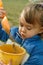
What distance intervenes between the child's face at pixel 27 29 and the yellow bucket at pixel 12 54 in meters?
Answer: 0.11

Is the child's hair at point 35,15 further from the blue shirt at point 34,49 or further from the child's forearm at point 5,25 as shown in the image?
the child's forearm at point 5,25

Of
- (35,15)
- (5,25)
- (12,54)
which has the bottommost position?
(5,25)

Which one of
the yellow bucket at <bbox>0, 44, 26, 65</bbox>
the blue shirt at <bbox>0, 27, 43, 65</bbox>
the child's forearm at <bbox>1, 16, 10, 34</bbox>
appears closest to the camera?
the yellow bucket at <bbox>0, 44, 26, 65</bbox>

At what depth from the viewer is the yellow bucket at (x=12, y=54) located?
1.88 meters

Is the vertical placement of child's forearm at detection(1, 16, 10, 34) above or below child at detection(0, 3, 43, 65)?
below

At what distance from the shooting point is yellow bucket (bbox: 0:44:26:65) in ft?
6.16

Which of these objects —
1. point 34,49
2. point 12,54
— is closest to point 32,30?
point 34,49

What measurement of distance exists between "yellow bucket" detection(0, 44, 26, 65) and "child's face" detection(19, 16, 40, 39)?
11 cm

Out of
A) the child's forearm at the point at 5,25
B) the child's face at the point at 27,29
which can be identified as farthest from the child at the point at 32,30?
the child's forearm at the point at 5,25

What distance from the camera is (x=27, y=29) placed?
2.07m

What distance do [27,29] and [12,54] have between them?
28cm

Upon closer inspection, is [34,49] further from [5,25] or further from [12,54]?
[5,25]

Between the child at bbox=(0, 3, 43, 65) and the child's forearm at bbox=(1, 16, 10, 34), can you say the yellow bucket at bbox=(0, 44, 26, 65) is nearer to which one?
the child at bbox=(0, 3, 43, 65)

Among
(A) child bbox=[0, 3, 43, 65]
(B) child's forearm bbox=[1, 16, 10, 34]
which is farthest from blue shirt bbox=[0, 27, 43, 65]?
(B) child's forearm bbox=[1, 16, 10, 34]
